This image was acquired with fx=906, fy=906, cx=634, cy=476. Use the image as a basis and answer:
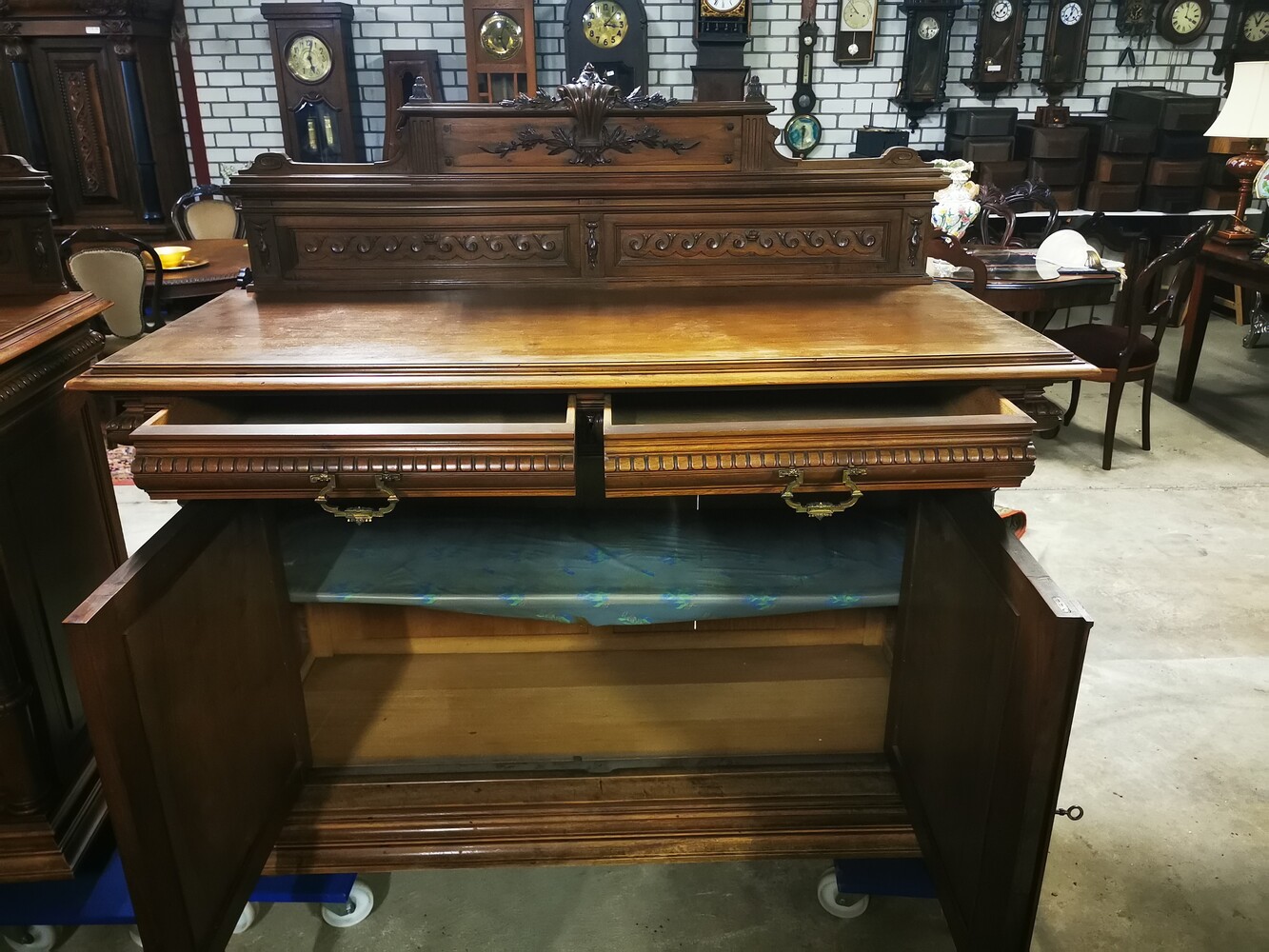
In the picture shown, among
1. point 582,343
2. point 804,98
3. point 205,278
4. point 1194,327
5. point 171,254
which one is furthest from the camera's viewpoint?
point 804,98

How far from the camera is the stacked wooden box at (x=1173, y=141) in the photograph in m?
5.36

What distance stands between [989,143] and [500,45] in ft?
9.80

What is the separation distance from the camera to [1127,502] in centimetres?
323

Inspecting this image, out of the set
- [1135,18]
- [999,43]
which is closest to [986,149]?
[999,43]

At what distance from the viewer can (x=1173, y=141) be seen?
17.9 feet

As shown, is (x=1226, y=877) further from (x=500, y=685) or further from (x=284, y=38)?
(x=284, y=38)

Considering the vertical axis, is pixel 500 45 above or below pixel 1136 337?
above

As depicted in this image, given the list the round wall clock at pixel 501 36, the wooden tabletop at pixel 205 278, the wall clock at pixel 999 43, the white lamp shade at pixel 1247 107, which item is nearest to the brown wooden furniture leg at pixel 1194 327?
the white lamp shade at pixel 1247 107

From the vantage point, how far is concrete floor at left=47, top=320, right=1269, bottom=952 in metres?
1.56

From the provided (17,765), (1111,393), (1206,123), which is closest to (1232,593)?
(1111,393)

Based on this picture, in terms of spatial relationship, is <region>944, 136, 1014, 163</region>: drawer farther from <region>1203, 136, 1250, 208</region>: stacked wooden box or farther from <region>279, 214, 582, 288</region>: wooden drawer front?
<region>279, 214, 582, 288</region>: wooden drawer front

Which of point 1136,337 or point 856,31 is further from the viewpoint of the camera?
point 856,31

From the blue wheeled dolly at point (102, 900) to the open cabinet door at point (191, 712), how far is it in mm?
138

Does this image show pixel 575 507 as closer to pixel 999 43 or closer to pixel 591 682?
pixel 591 682
